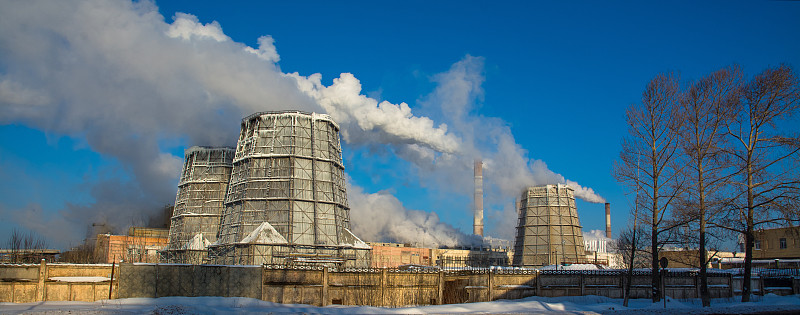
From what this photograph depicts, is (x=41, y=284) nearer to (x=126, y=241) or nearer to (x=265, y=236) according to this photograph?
(x=265, y=236)

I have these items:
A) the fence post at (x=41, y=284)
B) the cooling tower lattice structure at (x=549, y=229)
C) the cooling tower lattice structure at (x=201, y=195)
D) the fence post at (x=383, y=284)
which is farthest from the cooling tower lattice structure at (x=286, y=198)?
the cooling tower lattice structure at (x=549, y=229)

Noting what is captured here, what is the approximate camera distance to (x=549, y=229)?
86875 millimetres

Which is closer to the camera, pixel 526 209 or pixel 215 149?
pixel 215 149

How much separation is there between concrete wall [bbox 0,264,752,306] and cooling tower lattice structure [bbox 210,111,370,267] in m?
22.7

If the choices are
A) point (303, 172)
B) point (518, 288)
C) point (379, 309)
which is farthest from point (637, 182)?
point (303, 172)

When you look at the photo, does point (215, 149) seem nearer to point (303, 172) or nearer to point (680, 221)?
point (303, 172)

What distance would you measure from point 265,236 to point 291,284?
26060mm

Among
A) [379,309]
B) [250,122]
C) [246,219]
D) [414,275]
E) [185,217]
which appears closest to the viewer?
[379,309]

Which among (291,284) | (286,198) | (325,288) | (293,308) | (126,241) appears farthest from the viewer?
(126,241)

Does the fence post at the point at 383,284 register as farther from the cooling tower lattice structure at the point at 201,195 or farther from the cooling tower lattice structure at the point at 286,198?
the cooling tower lattice structure at the point at 201,195

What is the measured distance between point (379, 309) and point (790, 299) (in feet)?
72.5

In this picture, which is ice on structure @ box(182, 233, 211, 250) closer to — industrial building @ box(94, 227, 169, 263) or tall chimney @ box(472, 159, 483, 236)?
industrial building @ box(94, 227, 169, 263)

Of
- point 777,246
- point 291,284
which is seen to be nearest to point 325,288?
point 291,284

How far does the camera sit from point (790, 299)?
30531 millimetres
